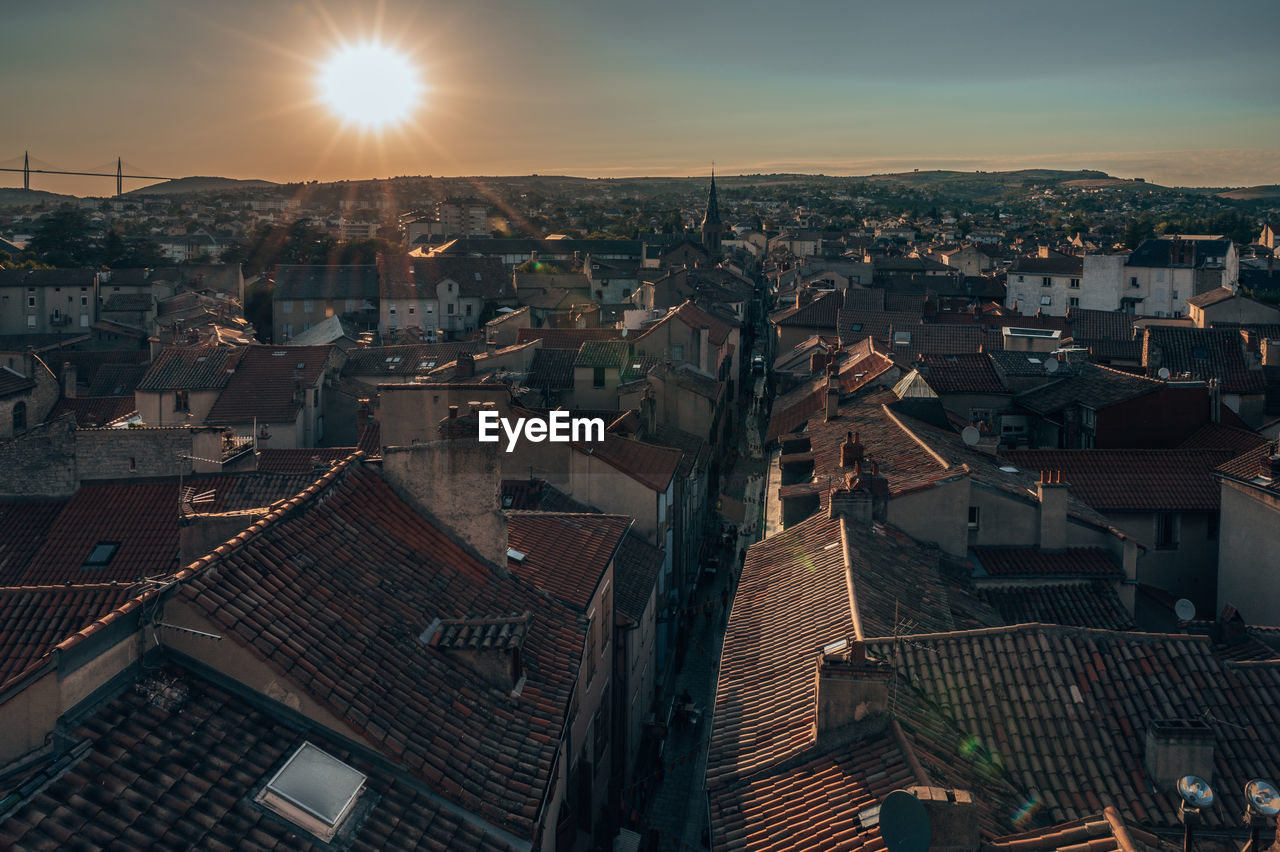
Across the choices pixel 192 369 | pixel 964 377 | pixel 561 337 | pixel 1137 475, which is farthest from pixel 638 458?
pixel 192 369

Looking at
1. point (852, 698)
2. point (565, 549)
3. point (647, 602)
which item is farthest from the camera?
point (647, 602)

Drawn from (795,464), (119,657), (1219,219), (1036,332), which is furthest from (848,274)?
(1219,219)

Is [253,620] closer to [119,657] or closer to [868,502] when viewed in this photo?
[119,657]

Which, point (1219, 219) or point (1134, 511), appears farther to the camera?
Result: point (1219, 219)

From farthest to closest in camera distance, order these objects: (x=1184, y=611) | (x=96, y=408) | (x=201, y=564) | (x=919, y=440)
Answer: (x=96, y=408), (x=919, y=440), (x=1184, y=611), (x=201, y=564)

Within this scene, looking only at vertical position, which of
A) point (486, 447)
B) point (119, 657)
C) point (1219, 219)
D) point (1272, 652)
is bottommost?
point (1272, 652)

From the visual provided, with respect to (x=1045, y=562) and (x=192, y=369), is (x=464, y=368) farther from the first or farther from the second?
(x=1045, y=562)

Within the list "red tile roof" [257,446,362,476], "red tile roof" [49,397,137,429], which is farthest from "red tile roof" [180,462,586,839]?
"red tile roof" [49,397,137,429]
